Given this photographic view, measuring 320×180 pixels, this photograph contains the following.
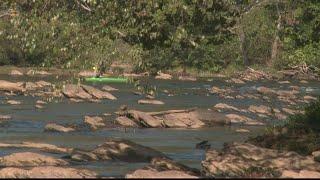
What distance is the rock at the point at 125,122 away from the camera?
3300cm

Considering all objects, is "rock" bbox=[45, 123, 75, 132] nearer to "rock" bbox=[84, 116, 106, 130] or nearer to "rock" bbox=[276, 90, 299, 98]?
"rock" bbox=[84, 116, 106, 130]

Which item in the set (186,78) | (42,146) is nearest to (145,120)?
(42,146)

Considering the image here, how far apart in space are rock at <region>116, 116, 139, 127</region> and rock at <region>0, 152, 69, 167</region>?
12.7m

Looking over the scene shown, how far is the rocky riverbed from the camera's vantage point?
56.0 feet

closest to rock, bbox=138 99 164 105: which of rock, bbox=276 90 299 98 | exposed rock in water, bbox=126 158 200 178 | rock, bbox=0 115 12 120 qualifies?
rock, bbox=0 115 12 120

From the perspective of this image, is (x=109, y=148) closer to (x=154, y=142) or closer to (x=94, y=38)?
(x=154, y=142)

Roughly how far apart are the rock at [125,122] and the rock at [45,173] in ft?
50.0

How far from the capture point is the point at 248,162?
16531 mm

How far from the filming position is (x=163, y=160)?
19.0 meters

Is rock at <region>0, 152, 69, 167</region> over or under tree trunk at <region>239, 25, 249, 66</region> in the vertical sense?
under

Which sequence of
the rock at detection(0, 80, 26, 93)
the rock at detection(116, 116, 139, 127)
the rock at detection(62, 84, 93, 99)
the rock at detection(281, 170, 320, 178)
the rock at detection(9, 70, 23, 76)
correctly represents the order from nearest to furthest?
the rock at detection(281, 170, 320, 178) → the rock at detection(116, 116, 139, 127) → the rock at detection(62, 84, 93, 99) → the rock at detection(0, 80, 26, 93) → the rock at detection(9, 70, 23, 76)

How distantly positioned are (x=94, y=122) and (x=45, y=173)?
16.5 metres

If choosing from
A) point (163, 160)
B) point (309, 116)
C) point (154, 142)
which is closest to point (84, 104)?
point (154, 142)

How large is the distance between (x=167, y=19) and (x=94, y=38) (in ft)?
5.83
